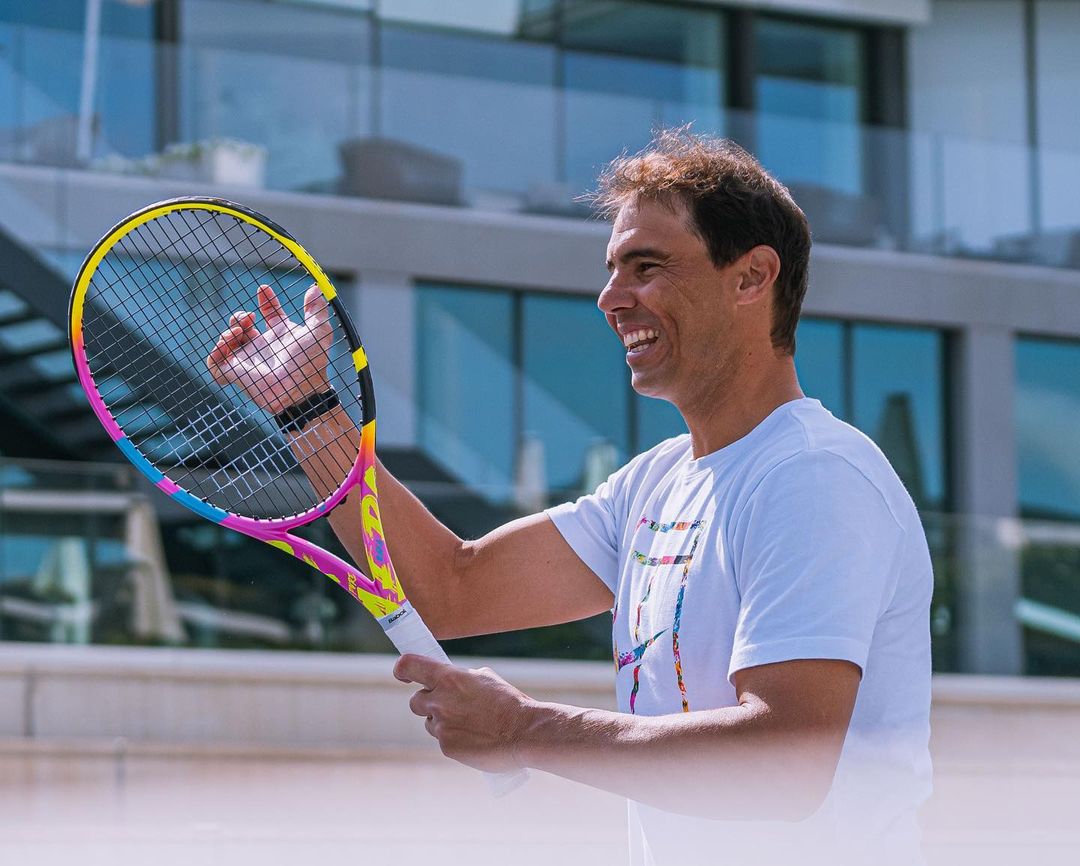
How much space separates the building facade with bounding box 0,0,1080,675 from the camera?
10.1m

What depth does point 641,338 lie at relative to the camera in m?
2.13

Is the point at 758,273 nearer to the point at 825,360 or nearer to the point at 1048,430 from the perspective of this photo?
the point at 825,360

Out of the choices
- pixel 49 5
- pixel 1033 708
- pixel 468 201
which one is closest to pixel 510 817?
pixel 1033 708

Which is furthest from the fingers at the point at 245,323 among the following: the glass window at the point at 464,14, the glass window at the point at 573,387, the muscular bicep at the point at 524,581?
the glass window at the point at 464,14

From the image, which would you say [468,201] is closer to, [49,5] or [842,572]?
[49,5]

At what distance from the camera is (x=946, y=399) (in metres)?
14.3

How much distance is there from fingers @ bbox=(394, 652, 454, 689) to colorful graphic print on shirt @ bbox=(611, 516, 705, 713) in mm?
229

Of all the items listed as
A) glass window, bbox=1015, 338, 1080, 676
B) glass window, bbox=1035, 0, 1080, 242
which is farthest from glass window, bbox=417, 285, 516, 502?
glass window, bbox=1035, 0, 1080, 242

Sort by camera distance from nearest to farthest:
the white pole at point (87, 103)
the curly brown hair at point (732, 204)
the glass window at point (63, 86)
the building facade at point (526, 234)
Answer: the curly brown hair at point (732, 204)
the building facade at point (526, 234)
the glass window at point (63, 86)
the white pole at point (87, 103)

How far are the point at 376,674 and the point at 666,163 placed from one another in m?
8.15

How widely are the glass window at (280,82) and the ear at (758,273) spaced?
1000 cm

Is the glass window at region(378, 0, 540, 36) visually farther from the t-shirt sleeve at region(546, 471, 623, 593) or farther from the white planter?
the t-shirt sleeve at region(546, 471, 623, 593)

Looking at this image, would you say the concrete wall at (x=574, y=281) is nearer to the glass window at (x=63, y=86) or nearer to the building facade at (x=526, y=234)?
the building facade at (x=526, y=234)

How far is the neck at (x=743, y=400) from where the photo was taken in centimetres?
208
